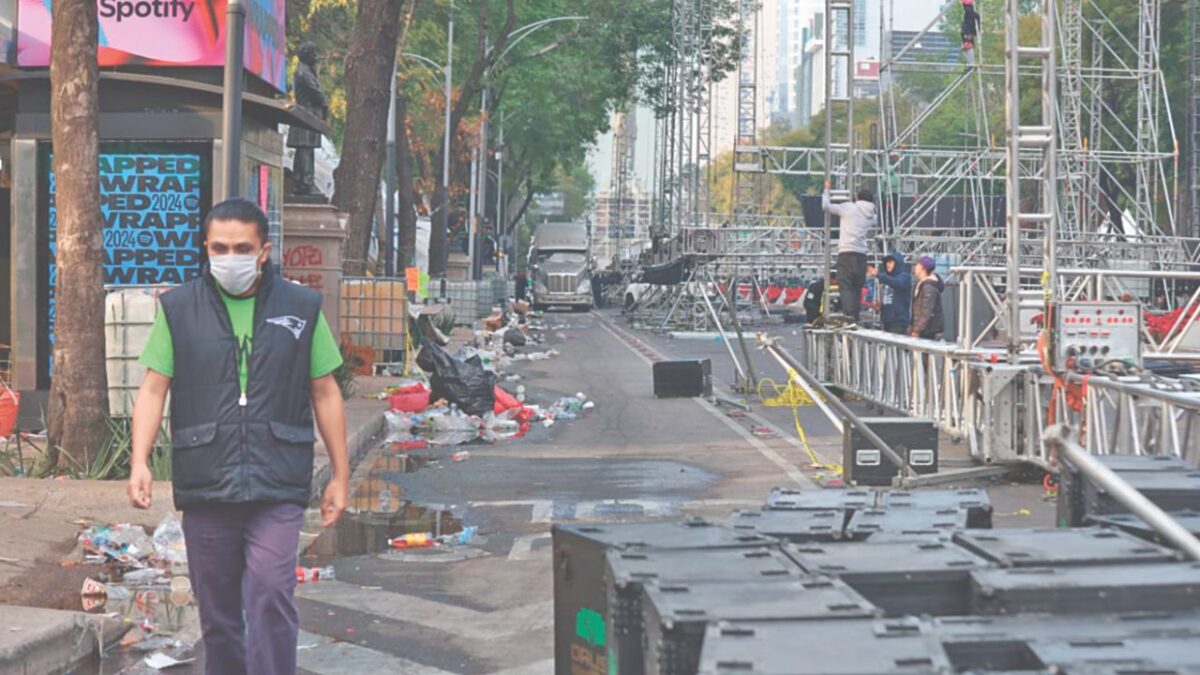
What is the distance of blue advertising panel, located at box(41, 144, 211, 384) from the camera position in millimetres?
15641

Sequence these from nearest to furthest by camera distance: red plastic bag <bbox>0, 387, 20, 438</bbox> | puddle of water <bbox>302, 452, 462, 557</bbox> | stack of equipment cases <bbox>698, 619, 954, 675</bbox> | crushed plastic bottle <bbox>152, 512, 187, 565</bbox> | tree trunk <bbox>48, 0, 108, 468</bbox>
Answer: stack of equipment cases <bbox>698, 619, 954, 675</bbox>, crushed plastic bottle <bbox>152, 512, 187, 565</bbox>, puddle of water <bbox>302, 452, 462, 557</bbox>, tree trunk <bbox>48, 0, 108, 468</bbox>, red plastic bag <bbox>0, 387, 20, 438</bbox>

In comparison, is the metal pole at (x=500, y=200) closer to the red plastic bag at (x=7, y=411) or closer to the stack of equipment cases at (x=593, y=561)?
the red plastic bag at (x=7, y=411)

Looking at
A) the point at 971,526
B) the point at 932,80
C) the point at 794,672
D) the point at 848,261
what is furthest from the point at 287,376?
the point at 932,80

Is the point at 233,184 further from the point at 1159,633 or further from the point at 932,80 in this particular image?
the point at 932,80

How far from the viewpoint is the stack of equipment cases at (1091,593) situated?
4188mm

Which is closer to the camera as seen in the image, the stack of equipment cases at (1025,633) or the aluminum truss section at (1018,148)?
the stack of equipment cases at (1025,633)

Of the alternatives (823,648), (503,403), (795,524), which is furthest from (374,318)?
(823,648)

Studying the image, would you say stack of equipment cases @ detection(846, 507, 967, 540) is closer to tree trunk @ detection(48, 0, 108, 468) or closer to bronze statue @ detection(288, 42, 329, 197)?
tree trunk @ detection(48, 0, 108, 468)

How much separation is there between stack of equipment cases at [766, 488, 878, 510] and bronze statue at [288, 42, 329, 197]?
49.2ft

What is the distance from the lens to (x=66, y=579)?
9.28 m

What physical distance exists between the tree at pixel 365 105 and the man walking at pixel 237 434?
19438 mm

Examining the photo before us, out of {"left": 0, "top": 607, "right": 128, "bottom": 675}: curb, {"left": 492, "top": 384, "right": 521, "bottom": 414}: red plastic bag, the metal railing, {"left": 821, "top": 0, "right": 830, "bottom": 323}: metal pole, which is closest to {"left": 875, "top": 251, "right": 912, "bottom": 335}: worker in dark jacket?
{"left": 821, "top": 0, "right": 830, "bottom": 323}: metal pole

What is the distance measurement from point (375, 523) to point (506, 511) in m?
0.99

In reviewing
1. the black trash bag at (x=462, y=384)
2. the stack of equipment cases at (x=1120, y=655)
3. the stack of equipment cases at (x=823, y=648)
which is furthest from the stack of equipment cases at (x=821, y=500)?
the black trash bag at (x=462, y=384)
